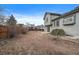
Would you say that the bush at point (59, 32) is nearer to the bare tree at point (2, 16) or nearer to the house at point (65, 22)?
the house at point (65, 22)

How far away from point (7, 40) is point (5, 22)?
1.04 feet

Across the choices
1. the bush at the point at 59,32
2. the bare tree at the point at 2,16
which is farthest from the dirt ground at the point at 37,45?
the bare tree at the point at 2,16

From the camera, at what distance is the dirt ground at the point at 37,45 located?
7.43 ft

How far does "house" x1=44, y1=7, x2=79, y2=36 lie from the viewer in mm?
2215

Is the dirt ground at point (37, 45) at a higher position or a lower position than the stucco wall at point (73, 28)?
lower

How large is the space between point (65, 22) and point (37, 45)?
2.06ft

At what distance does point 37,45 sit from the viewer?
2.32 metres

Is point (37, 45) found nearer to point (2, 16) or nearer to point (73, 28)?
point (73, 28)

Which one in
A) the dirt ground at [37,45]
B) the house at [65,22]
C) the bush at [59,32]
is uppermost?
the house at [65,22]

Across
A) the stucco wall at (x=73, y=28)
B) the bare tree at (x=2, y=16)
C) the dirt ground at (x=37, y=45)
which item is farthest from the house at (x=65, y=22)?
the bare tree at (x=2, y=16)

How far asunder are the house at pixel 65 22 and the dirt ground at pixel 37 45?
0.54 ft

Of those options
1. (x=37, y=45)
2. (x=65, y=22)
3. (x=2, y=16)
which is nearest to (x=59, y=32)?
(x=65, y=22)

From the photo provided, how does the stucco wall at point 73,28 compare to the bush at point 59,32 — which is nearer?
the stucco wall at point 73,28
